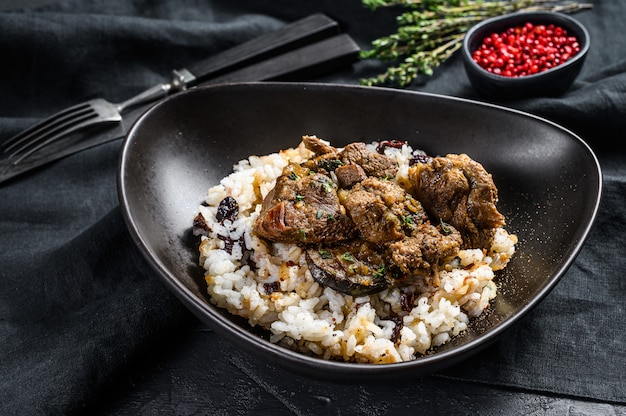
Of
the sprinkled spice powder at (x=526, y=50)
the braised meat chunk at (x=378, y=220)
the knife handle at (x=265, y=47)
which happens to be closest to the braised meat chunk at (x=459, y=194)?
the braised meat chunk at (x=378, y=220)

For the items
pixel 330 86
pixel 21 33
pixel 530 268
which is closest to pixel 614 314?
pixel 530 268

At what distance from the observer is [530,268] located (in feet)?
12.8

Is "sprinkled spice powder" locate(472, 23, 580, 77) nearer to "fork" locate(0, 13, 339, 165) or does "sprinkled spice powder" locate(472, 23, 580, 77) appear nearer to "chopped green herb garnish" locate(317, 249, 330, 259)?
"fork" locate(0, 13, 339, 165)

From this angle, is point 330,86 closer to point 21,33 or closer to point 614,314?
point 614,314

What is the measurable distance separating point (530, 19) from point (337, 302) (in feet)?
10.7

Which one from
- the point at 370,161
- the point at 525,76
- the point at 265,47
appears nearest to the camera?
the point at 370,161

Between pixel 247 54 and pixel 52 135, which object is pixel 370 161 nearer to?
pixel 247 54

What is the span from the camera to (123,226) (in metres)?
4.50

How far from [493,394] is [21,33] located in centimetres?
453

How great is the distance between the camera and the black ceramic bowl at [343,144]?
3730mm

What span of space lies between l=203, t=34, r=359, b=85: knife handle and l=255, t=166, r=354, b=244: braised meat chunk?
199cm

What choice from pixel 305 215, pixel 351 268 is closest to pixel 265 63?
pixel 305 215

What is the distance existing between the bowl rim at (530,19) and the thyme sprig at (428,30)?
0.28 metres

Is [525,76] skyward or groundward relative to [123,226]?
skyward
